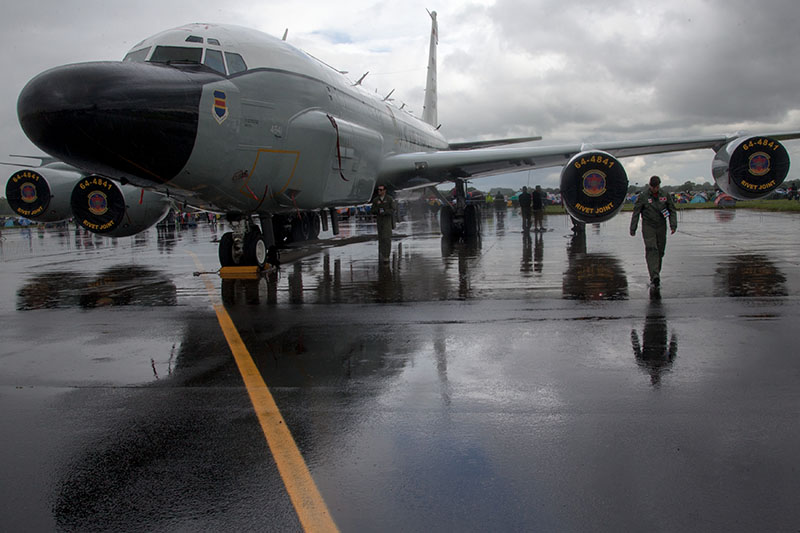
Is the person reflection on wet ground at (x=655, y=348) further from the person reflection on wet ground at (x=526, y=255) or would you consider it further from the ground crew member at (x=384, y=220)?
the ground crew member at (x=384, y=220)

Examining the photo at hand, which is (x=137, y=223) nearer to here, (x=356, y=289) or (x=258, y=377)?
(x=356, y=289)

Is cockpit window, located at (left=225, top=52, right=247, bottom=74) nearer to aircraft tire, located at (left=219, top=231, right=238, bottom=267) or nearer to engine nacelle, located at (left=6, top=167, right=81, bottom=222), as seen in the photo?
aircraft tire, located at (left=219, top=231, right=238, bottom=267)

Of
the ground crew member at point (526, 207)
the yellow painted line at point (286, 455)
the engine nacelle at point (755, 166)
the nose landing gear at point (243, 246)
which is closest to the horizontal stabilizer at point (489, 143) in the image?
the ground crew member at point (526, 207)

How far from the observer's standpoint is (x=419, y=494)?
2994 millimetres

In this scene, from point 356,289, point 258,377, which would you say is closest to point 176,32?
point 356,289

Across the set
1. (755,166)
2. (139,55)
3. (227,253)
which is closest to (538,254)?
(755,166)

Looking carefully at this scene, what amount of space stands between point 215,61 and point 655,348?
757 cm

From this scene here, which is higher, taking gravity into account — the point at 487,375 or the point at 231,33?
the point at 231,33

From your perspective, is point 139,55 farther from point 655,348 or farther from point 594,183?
point 655,348

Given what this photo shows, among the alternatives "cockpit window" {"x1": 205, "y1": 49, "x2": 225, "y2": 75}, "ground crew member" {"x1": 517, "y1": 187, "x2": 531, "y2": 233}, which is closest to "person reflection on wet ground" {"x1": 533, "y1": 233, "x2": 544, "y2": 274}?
"ground crew member" {"x1": 517, "y1": 187, "x2": 531, "y2": 233}

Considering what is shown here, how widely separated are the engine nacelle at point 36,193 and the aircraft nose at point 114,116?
7.76 meters

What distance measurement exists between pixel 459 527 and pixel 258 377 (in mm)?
2737

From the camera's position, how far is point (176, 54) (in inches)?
376

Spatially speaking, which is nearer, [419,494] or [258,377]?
[419,494]
